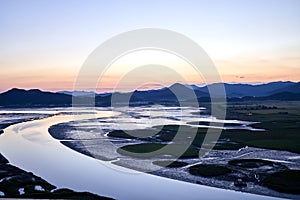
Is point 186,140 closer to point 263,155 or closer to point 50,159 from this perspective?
point 263,155

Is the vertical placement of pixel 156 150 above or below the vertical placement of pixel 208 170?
above

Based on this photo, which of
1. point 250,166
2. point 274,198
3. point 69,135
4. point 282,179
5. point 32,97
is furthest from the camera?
point 32,97

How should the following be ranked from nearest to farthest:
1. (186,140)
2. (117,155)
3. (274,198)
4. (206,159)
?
(274,198) → (206,159) → (117,155) → (186,140)

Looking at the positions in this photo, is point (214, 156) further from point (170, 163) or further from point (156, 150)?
point (156, 150)

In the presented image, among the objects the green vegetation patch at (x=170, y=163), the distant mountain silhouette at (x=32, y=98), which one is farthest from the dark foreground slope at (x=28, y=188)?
the distant mountain silhouette at (x=32, y=98)

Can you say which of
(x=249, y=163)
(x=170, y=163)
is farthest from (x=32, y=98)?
(x=249, y=163)

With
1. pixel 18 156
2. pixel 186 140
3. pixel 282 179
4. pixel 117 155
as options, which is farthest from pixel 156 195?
pixel 186 140

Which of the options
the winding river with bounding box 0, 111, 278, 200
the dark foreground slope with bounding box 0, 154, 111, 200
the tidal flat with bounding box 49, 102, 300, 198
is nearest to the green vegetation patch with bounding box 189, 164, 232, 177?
the tidal flat with bounding box 49, 102, 300, 198
